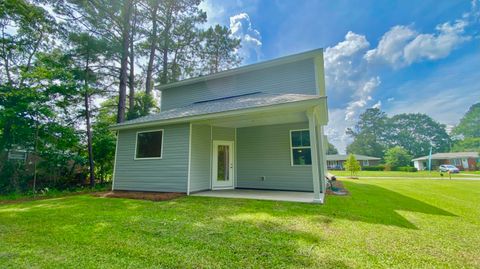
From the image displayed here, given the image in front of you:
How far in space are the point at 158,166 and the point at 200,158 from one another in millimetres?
1602

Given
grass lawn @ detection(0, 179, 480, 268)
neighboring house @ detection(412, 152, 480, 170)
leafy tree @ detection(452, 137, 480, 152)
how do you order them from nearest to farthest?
grass lawn @ detection(0, 179, 480, 268) < neighboring house @ detection(412, 152, 480, 170) < leafy tree @ detection(452, 137, 480, 152)

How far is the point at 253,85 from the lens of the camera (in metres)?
9.01

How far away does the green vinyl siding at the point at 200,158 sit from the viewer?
23.2 feet

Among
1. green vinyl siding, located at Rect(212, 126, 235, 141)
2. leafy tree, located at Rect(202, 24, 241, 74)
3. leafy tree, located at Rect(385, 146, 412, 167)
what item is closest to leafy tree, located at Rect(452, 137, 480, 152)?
leafy tree, located at Rect(385, 146, 412, 167)

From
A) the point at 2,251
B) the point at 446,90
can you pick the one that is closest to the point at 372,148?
the point at 446,90

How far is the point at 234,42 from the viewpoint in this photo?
16766 mm

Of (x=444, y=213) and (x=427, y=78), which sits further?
(x=427, y=78)

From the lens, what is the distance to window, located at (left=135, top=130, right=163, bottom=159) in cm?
752

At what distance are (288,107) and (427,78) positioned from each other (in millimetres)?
20050

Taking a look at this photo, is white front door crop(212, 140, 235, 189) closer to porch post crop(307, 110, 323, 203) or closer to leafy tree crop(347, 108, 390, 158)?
porch post crop(307, 110, 323, 203)

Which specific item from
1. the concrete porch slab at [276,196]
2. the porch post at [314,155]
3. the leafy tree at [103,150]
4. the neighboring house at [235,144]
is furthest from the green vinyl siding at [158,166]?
the porch post at [314,155]

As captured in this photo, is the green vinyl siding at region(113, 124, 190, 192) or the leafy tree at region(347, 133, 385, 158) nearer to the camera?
the green vinyl siding at region(113, 124, 190, 192)

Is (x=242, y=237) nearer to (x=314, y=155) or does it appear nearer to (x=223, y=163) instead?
(x=314, y=155)

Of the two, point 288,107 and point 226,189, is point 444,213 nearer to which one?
point 288,107
